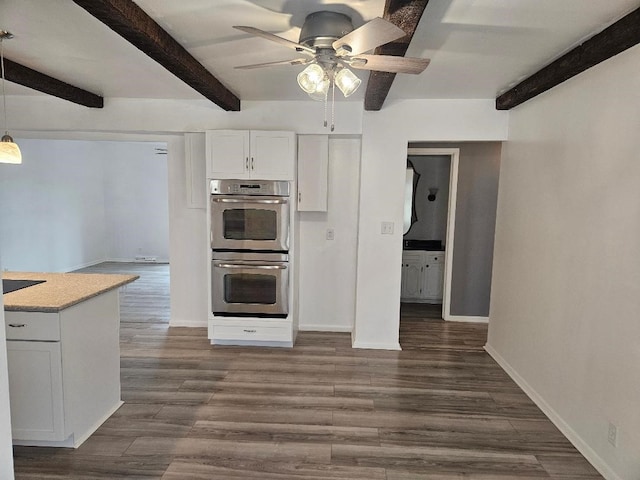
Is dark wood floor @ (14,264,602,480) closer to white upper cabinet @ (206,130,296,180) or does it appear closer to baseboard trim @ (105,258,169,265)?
white upper cabinet @ (206,130,296,180)

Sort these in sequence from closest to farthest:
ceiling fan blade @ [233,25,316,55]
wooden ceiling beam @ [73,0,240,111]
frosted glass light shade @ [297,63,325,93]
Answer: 1. ceiling fan blade @ [233,25,316,55]
2. wooden ceiling beam @ [73,0,240,111]
3. frosted glass light shade @ [297,63,325,93]

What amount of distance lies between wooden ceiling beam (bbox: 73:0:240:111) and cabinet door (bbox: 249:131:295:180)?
0.58 meters

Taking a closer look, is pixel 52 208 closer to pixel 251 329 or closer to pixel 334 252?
pixel 251 329

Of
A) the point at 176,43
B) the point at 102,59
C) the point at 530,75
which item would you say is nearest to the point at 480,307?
the point at 530,75

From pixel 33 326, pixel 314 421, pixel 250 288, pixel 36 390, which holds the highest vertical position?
pixel 33 326

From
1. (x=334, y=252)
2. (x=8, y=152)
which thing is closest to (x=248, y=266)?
(x=334, y=252)

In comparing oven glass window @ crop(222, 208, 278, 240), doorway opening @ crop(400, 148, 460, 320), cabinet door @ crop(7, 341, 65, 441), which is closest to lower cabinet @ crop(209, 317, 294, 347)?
oven glass window @ crop(222, 208, 278, 240)

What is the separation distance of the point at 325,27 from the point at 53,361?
227 centimetres

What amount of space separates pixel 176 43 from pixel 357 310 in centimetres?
268

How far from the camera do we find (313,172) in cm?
400

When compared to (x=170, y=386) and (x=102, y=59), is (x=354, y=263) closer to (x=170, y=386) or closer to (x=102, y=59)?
(x=170, y=386)

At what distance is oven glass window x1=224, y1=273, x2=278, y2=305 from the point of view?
373cm

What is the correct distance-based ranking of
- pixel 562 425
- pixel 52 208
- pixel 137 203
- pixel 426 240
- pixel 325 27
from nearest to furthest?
pixel 325 27 < pixel 562 425 < pixel 426 240 < pixel 52 208 < pixel 137 203

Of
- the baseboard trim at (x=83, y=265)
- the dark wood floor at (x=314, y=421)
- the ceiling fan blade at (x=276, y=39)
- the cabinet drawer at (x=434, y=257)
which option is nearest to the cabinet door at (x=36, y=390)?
the dark wood floor at (x=314, y=421)
